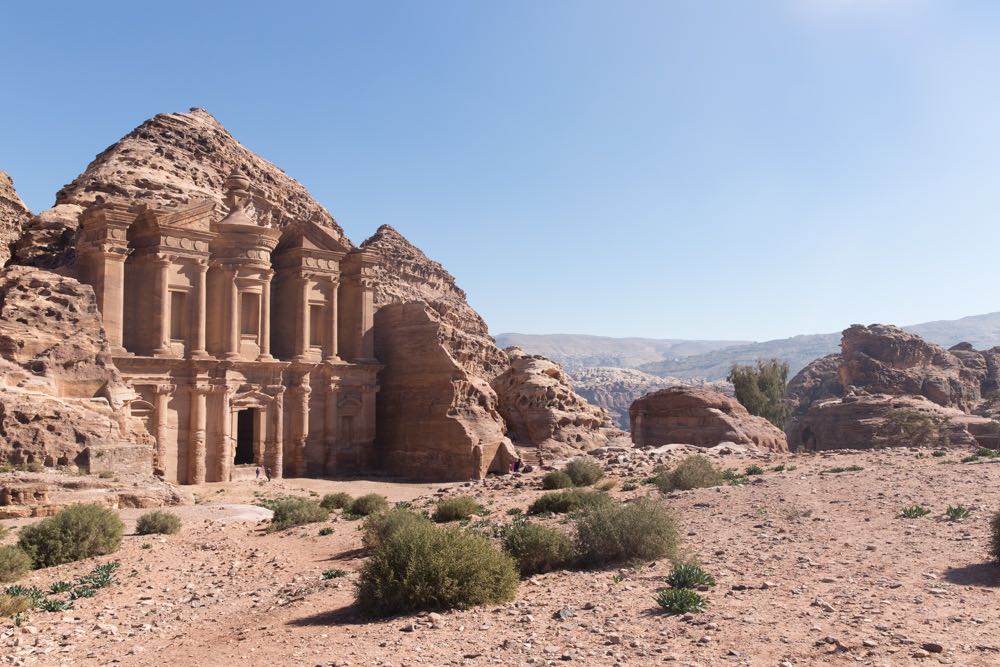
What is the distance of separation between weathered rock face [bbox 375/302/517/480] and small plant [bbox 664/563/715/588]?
2532 centimetres

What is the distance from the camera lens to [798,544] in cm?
1139

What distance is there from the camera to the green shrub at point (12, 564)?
12367 millimetres

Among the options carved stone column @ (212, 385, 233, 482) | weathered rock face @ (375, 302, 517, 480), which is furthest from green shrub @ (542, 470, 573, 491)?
carved stone column @ (212, 385, 233, 482)

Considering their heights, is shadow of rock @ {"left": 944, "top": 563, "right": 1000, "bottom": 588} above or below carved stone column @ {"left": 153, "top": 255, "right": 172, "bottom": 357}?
below

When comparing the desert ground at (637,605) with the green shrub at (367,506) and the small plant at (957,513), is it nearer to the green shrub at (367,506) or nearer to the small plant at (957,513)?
the small plant at (957,513)

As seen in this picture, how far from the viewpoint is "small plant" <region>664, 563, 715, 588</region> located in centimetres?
930

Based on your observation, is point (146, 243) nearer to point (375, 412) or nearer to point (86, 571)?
point (375, 412)

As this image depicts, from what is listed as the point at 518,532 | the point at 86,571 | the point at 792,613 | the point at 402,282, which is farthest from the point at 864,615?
the point at 402,282

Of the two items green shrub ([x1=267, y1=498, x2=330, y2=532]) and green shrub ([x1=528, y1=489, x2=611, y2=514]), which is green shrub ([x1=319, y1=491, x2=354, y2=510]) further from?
green shrub ([x1=528, y1=489, x2=611, y2=514])

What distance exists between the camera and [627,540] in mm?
10992

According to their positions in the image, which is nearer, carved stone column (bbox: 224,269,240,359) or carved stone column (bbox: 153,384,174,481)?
carved stone column (bbox: 153,384,174,481)

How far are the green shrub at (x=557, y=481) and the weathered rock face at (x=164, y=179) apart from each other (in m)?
21.0

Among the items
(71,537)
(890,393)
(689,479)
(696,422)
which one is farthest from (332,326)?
(890,393)

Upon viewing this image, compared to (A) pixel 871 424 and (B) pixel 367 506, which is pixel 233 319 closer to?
(B) pixel 367 506
